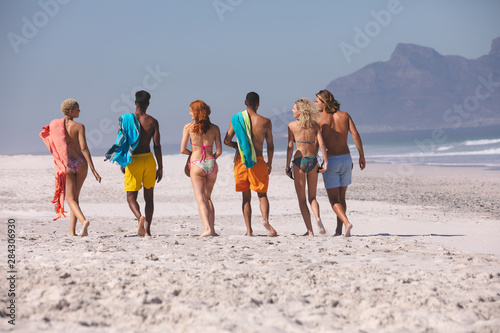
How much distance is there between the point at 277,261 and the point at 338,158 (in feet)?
7.45

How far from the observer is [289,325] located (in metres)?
3.66

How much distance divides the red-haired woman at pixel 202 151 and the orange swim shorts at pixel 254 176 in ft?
1.02

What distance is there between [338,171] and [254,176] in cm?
106

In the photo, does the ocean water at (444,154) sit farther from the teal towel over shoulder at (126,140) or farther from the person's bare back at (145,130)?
the teal towel over shoulder at (126,140)

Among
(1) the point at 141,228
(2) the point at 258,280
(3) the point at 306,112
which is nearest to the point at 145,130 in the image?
(1) the point at 141,228

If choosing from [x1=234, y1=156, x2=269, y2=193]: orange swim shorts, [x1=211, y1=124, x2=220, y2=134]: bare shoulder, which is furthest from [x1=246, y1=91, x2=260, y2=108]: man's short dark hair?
[x1=234, y1=156, x2=269, y2=193]: orange swim shorts

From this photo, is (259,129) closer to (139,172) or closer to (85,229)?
(139,172)

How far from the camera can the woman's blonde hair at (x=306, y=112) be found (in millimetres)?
7082

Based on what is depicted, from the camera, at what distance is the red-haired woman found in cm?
696

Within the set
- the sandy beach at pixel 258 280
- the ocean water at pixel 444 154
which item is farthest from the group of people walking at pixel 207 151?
the ocean water at pixel 444 154

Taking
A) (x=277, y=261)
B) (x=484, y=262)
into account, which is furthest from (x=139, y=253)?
(x=484, y=262)

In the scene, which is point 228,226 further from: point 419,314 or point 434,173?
point 434,173

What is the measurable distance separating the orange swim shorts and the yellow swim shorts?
1.06 metres

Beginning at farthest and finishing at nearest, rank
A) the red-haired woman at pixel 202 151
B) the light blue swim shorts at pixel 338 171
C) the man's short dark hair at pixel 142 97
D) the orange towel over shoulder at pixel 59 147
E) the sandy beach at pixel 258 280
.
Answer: the light blue swim shorts at pixel 338 171 < the man's short dark hair at pixel 142 97 < the red-haired woman at pixel 202 151 < the orange towel over shoulder at pixel 59 147 < the sandy beach at pixel 258 280
